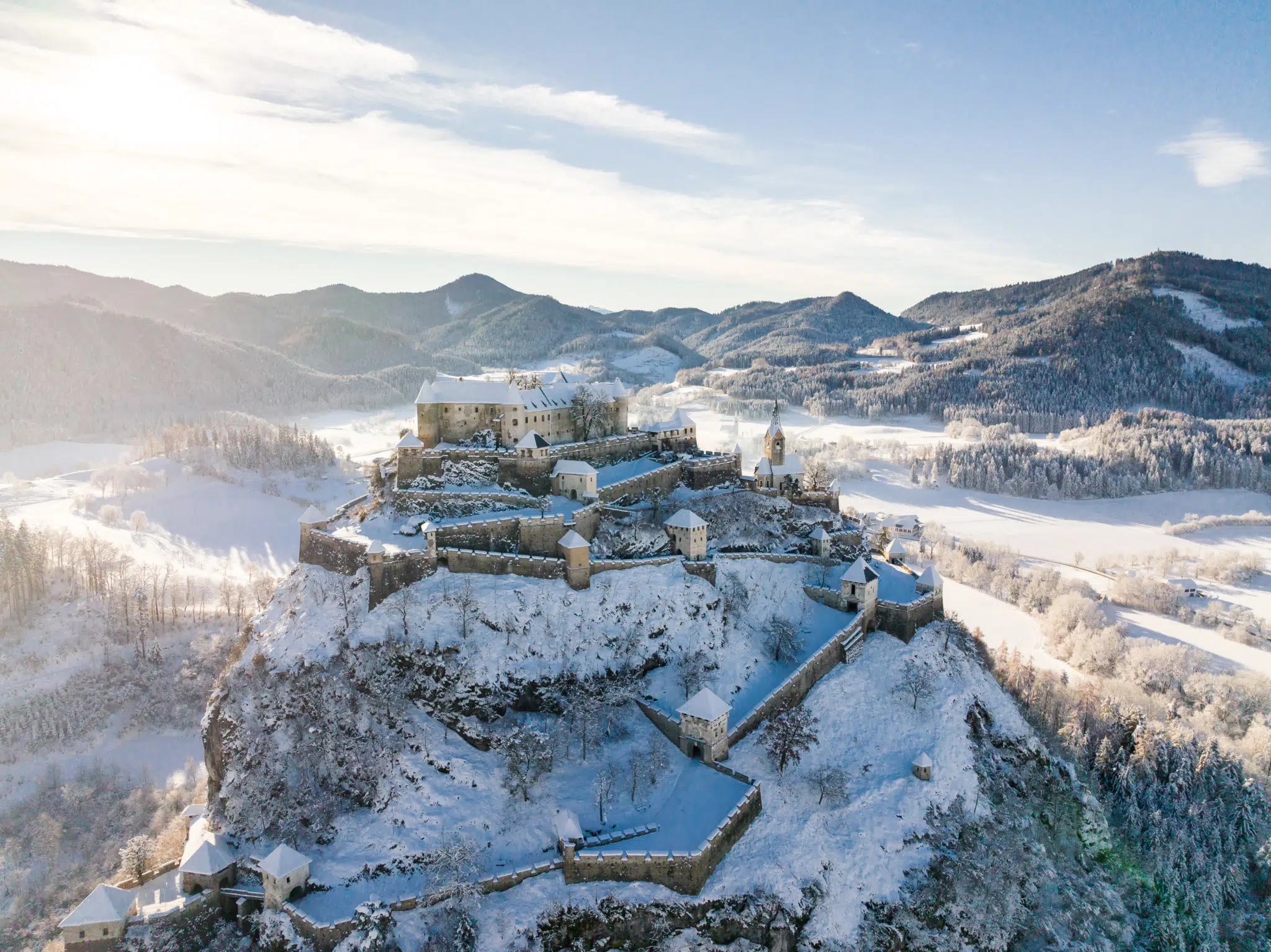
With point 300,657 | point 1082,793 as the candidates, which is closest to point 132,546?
point 300,657

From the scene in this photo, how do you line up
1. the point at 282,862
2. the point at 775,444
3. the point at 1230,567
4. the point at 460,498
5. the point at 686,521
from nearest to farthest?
the point at 282,862 < the point at 460,498 < the point at 686,521 < the point at 775,444 < the point at 1230,567

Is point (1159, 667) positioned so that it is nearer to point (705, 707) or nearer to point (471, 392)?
point (705, 707)

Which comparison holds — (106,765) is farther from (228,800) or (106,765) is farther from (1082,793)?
(1082,793)

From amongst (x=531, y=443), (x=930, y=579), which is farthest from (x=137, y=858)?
(x=930, y=579)

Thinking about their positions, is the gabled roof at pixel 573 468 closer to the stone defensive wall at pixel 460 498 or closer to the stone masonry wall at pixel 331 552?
the stone defensive wall at pixel 460 498

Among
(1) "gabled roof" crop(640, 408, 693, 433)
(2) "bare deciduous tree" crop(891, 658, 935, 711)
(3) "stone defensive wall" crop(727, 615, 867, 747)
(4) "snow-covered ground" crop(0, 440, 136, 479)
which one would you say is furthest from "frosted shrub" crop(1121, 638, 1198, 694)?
(4) "snow-covered ground" crop(0, 440, 136, 479)

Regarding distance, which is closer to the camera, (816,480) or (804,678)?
(804,678)
